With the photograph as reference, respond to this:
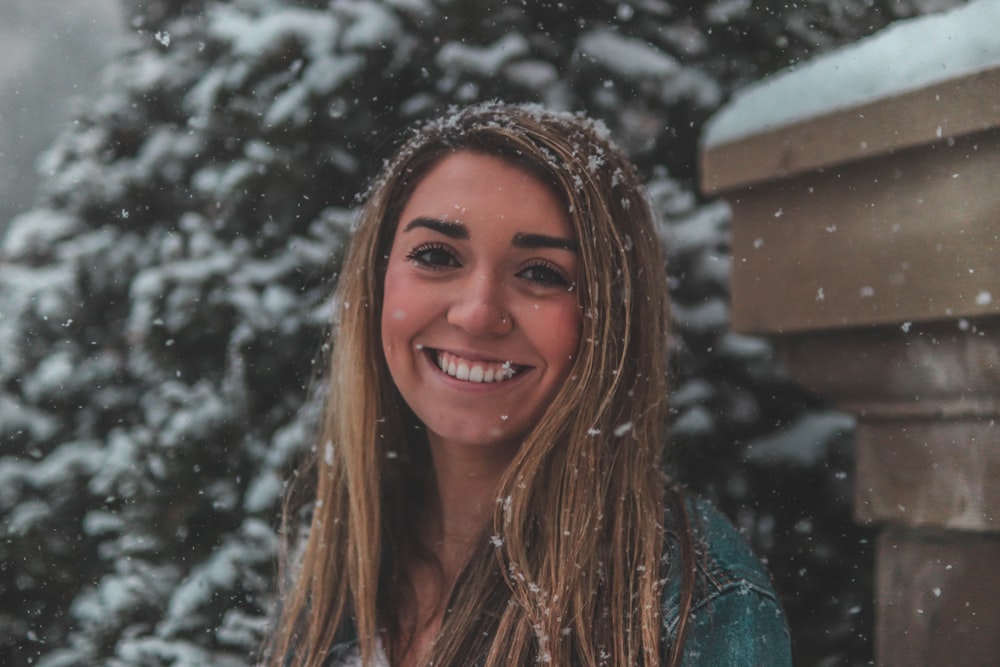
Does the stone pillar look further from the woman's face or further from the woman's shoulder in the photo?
the woman's face

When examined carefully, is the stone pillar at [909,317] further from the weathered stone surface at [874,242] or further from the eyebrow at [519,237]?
the eyebrow at [519,237]

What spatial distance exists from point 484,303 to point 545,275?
103 mm

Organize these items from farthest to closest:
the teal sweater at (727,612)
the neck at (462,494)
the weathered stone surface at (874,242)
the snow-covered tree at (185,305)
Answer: the snow-covered tree at (185,305) < the neck at (462,494) < the teal sweater at (727,612) < the weathered stone surface at (874,242)

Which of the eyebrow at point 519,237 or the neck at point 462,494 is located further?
the neck at point 462,494

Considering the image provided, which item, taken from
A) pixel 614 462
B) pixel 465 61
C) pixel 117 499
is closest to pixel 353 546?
pixel 614 462

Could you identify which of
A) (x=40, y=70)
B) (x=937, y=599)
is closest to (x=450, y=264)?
(x=937, y=599)

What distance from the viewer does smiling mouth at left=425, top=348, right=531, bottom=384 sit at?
1.08 meters

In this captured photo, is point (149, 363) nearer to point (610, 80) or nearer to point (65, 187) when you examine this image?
point (65, 187)

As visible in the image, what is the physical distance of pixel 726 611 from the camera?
1051mm

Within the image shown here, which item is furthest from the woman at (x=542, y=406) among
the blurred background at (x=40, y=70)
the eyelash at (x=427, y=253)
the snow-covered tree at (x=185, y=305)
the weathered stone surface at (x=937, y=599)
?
the blurred background at (x=40, y=70)

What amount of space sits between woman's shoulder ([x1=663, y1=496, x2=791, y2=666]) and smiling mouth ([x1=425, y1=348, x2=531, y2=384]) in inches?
12.2

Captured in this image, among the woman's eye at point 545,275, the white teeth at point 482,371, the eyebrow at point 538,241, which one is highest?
the eyebrow at point 538,241

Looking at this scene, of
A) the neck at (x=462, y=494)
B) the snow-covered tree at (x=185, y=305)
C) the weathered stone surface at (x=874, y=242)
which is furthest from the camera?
the snow-covered tree at (x=185, y=305)

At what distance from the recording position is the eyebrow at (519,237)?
1065mm
